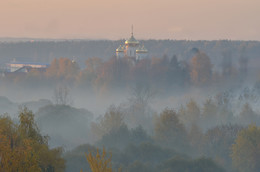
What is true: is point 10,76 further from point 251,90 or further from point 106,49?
point 106,49

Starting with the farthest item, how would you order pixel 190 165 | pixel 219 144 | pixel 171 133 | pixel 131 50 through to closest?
1. pixel 131 50
2. pixel 171 133
3. pixel 219 144
4. pixel 190 165

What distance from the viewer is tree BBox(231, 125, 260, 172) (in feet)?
118

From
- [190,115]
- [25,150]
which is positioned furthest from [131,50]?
[25,150]

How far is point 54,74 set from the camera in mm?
107375

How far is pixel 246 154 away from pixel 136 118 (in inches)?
883

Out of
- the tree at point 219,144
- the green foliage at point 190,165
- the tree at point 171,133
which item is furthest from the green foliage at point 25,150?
the tree at point 171,133

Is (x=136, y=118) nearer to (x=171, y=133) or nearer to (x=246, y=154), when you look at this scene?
(x=171, y=133)

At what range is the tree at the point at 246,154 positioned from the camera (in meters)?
35.9

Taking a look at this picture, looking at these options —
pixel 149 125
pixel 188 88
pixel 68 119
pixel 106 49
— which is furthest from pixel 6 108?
pixel 106 49

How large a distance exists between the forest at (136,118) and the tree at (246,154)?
0.06 meters

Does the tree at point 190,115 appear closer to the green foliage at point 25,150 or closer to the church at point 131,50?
the green foliage at point 25,150

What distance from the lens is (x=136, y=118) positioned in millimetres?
57688

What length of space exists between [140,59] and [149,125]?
154ft

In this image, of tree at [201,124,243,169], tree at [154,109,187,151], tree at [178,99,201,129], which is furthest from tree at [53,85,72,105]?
tree at [201,124,243,169]
